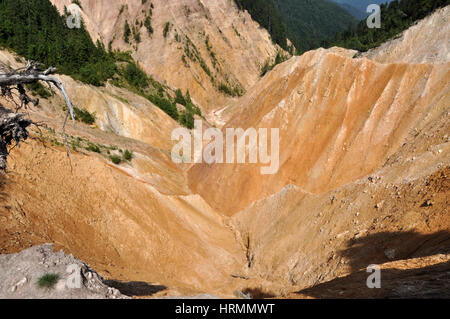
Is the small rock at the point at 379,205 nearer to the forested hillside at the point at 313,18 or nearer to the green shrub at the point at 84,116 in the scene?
the green shrub at the point at 84,116

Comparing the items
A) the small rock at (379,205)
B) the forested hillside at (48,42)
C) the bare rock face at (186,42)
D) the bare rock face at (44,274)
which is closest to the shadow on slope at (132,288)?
the bare rock face at (44,274)

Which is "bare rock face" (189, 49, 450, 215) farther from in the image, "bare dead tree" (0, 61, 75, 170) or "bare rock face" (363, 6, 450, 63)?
"bare dead tree" (0, 61, 75, 170)

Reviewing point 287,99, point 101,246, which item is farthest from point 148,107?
point 101,246

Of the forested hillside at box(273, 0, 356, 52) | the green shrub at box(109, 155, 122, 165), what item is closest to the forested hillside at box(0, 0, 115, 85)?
the green shrub at box(109, 155, 122, 165)

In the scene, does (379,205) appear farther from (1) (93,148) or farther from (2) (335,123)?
(1) (93,148)

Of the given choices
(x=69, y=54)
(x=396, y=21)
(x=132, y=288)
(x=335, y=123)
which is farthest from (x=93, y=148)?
(x=396, y=21)

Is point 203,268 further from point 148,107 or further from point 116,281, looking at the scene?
point 148,107
